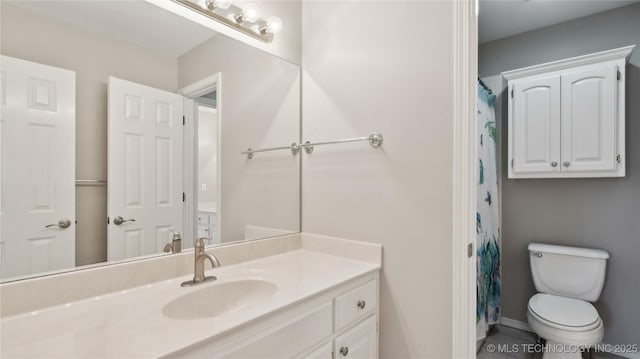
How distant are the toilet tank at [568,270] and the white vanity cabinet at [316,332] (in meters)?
1.70

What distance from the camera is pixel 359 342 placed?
122 cm

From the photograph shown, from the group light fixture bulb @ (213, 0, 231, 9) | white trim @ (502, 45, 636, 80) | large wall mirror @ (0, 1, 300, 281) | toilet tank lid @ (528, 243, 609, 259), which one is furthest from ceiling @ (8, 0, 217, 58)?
toilet tank lid @ (528, 243, 609, 259)

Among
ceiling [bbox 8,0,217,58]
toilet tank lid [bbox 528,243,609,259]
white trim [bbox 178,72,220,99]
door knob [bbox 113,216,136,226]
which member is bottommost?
toilet tank lid [bbox 528,243,609,259]

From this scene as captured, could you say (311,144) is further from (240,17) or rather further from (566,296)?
(566,296)

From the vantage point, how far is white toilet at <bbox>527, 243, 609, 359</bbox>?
5.80 ft

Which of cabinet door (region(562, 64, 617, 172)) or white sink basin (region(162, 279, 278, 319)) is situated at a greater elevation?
cabinet door (region(562, 64, 617, 172))

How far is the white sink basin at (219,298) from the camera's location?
99 centimetres

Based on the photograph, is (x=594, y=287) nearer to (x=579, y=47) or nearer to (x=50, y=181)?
(x=579, y=47)

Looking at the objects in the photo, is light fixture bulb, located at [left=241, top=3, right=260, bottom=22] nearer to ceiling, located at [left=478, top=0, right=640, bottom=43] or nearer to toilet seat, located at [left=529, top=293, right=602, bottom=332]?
ceiling, located at [left=478, top=0, right=640, bottom=43]

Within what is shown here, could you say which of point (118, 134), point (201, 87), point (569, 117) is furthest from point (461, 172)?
point (569, 117)

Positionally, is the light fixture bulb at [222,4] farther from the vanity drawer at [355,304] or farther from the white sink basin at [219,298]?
the vanity drawer at [355,304]

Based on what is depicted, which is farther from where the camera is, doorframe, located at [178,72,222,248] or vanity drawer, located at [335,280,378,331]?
doorframe, located at [178,72,222,248]

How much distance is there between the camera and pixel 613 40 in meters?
2.16

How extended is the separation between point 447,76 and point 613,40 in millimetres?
1973
